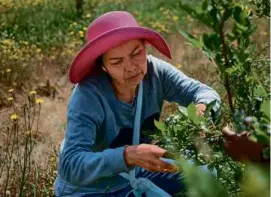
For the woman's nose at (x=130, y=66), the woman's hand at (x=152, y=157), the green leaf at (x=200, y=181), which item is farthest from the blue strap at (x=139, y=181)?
the green leaf at (x=200, y=181)

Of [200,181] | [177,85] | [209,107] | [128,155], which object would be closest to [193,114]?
[209,107]

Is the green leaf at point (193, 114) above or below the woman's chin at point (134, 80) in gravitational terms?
above

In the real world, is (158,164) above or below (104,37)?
below

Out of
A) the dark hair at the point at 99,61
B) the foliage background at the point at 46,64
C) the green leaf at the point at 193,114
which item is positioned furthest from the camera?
the foliage background at the point at 46,64

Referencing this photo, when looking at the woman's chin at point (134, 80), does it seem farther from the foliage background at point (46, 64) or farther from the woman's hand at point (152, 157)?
the woman's hand at point (152, 157)

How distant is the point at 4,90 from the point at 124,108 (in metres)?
2.86

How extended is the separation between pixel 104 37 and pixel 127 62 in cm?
12

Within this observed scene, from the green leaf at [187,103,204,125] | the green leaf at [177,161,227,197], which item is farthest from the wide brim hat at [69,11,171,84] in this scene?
the green leaf at [177,161,227,197]

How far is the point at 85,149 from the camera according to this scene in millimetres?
2109

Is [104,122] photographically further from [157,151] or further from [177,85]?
[157,151]

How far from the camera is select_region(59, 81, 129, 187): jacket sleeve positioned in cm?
196

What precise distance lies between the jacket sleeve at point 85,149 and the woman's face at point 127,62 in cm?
15

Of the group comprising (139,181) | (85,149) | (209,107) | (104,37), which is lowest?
(139,181)

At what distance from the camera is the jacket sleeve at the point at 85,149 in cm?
196
